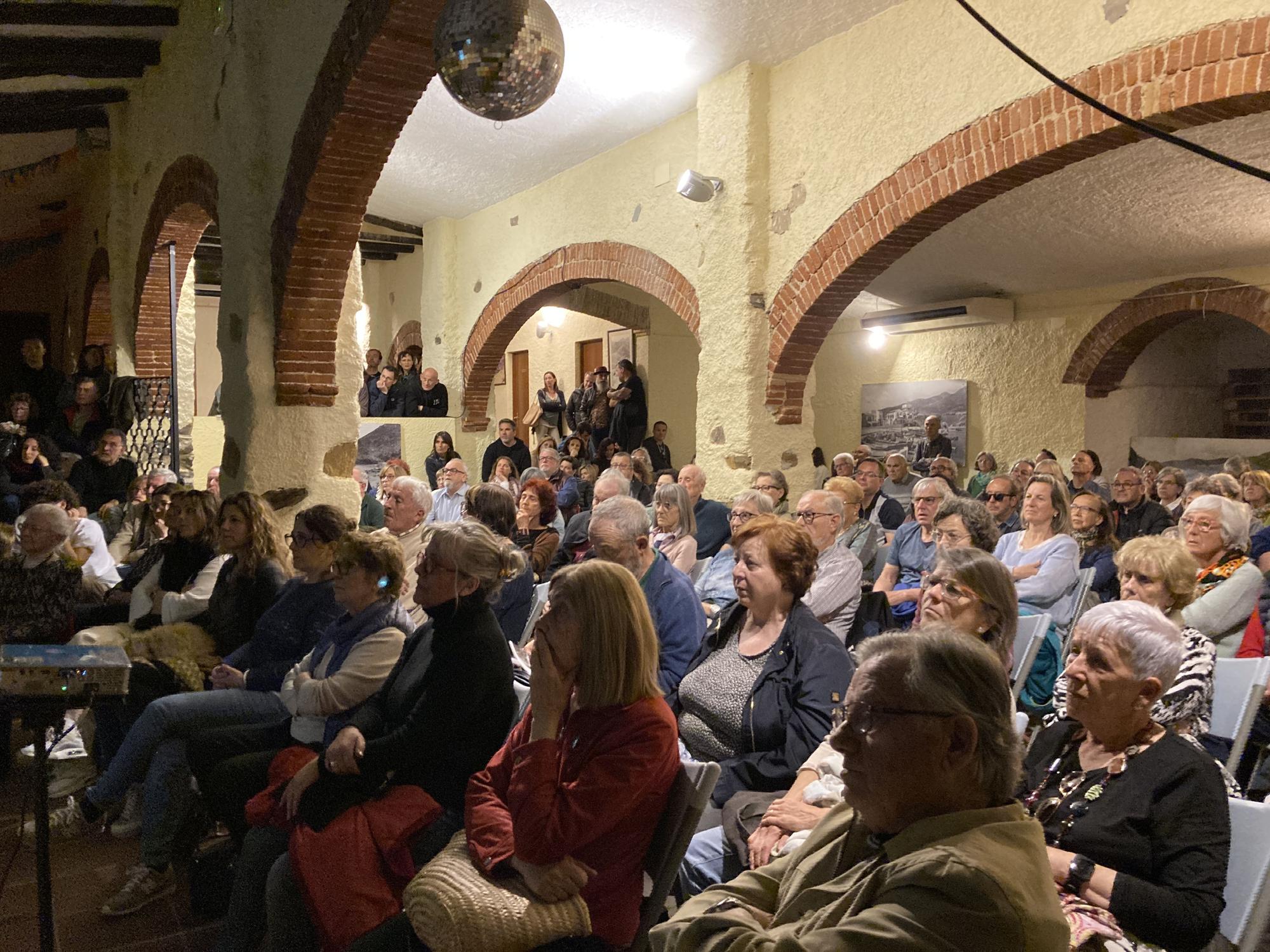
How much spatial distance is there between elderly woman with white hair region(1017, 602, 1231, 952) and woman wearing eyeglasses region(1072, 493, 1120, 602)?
3110 mm

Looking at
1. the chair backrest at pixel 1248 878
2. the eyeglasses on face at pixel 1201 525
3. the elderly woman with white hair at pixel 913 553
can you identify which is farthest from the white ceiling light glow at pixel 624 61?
the chair backrest at pixel 1248 878

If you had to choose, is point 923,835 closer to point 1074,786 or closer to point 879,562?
point 1074,786

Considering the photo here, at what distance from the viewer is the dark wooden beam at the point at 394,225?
42.7ft

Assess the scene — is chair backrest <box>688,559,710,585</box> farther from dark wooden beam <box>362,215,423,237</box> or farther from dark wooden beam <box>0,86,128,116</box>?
dark wooden beam <box>362,215,423,237</box>

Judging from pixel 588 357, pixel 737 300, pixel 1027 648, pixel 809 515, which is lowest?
pixel 1027 648

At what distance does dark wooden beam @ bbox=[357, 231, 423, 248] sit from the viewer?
553 inches

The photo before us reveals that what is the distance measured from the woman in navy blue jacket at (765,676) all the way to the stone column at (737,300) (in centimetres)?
444

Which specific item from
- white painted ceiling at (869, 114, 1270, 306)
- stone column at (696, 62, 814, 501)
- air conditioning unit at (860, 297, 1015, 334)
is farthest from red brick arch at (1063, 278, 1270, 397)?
stone column at (696, 62, 814, 501)

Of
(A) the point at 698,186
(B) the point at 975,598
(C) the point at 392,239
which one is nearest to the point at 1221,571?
(B) the point at 975,598

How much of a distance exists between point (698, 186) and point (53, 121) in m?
6.44

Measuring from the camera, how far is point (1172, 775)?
6.14 ft

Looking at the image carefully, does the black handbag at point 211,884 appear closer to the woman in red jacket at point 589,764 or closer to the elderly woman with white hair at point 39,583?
the woman in red jacket at point 589,764

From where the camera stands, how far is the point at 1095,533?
5.19 metres

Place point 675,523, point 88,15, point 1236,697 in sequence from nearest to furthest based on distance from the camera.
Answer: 1. point 1236,697
2. point 675,523
3. point 88,15
